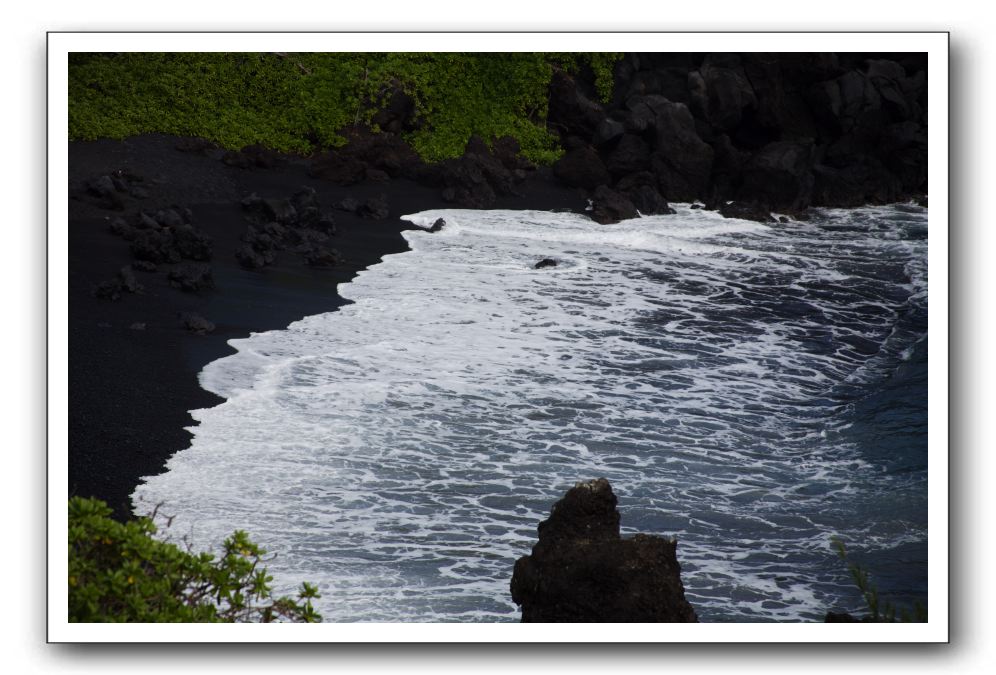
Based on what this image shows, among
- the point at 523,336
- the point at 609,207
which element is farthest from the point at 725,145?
the point at 523,336

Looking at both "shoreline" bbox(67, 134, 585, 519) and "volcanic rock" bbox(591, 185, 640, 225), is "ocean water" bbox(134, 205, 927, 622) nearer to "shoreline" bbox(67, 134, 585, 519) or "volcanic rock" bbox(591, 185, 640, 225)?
"shoreline" bbox(67, 134, 585, 519)

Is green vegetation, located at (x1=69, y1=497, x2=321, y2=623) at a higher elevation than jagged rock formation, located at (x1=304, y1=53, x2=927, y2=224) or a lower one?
lower

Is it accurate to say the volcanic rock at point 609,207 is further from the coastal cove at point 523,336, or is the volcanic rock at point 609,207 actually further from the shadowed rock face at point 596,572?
the shadowed rock face at point 596,572

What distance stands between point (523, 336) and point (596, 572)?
241 inches

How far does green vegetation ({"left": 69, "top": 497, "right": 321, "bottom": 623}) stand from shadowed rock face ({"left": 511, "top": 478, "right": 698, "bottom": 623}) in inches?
52.8

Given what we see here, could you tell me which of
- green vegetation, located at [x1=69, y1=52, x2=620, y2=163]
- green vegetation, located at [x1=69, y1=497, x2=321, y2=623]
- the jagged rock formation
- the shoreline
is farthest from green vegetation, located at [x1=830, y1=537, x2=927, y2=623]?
the jagged rock formation

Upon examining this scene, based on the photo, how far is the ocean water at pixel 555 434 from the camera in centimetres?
658

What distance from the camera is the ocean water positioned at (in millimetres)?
6582

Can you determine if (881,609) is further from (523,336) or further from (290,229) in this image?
(290,229)

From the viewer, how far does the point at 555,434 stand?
28.5 ft

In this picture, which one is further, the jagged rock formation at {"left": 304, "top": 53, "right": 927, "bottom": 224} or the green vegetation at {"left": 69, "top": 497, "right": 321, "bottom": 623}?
the jagged rock formation at {"left": 304, "top": 53, "right": 927, "bottom": 224}

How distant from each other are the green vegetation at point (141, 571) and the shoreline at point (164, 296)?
6.55 ft

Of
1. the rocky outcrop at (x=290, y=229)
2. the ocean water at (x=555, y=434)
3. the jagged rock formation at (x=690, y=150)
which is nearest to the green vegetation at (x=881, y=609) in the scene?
the ocean water at (x=555, y=434)

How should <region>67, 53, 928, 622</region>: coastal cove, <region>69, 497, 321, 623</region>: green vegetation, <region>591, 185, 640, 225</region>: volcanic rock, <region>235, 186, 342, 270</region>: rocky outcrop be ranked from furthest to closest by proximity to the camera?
<region>591, 185, 640, 225</region>: volcanic rock < <region>235, 186, 342, 270</region>: rocky outcrop < <region>67, 53, 928, 622</region>: coastal cove < <region>69, 497, 321, 623</region>: green vegetation
